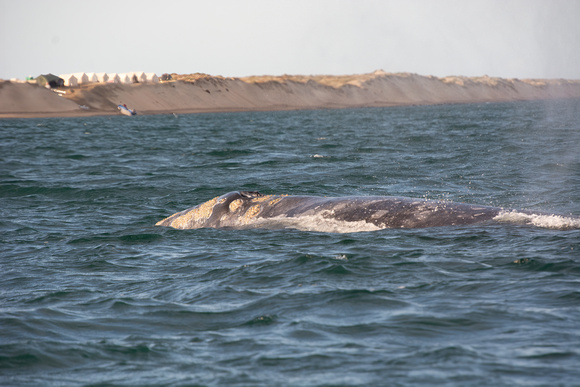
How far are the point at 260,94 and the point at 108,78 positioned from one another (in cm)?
3392

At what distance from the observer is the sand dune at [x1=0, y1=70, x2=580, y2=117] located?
106m

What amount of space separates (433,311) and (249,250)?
4206 mm

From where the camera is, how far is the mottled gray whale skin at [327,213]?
1148 centimetres

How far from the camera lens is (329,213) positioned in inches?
473

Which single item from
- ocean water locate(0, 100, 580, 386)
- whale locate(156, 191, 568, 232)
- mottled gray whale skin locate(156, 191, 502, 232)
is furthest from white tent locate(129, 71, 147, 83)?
whale locate(156, 191, 568, 232)

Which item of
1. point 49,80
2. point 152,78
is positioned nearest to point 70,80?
point 49,80

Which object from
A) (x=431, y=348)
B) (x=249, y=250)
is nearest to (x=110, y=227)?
(x=249, y=250)

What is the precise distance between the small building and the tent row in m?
4.80

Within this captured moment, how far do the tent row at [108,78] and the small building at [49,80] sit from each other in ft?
15.7

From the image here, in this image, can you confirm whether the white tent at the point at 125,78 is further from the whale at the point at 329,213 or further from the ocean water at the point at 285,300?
the whale at the point at 329,213

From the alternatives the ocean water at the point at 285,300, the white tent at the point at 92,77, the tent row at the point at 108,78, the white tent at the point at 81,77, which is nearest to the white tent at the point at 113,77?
the tent row at the point at 108,78

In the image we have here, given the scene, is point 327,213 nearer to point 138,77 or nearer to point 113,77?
point 113,77

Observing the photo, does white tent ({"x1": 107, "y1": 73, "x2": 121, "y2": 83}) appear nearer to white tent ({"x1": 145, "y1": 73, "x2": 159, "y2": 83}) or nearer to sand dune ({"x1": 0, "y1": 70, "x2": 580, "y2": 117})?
→ white tent ({"x1": 145, "y1": 73, "x2": 159, "y2": 83})

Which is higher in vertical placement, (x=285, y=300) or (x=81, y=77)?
(x=81, y=77)
